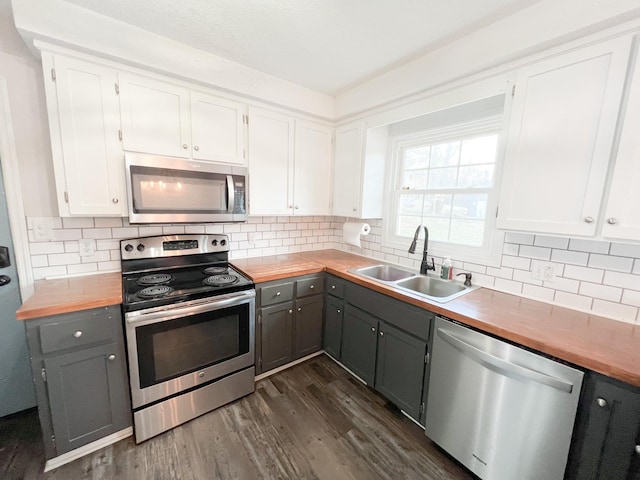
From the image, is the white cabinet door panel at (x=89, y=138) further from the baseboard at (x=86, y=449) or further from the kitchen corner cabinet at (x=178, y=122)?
the baseboard at (x=86, y=449)

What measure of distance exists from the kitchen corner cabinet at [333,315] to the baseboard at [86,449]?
151 centimetres

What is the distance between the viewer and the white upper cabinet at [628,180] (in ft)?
3.72

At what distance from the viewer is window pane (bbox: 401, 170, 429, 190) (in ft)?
7.83

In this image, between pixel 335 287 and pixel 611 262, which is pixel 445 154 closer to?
pixel 611 262

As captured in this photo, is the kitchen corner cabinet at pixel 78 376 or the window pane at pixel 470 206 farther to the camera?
the window pane at pixel 470 206

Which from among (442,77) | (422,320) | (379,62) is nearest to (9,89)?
(379,62)

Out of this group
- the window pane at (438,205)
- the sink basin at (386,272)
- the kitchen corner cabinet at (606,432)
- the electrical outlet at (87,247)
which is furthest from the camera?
the sink basin at (386,272)

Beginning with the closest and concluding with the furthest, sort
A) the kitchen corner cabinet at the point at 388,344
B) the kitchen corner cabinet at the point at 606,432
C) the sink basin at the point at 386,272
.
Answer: the kitchen corner cabinet at the point at 606,432 → the kitchen corner cabinet at the point at 388,344 → the sink basin at the point at 386,272

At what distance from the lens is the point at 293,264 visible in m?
2.39

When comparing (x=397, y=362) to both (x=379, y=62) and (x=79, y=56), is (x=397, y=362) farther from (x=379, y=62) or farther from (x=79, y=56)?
(x=79, y=56)

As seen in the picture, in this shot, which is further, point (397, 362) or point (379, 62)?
point (379, 62)

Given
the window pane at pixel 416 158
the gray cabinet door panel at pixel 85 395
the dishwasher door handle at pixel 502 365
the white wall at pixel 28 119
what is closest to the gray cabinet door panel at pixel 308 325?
the dishwasher door handle at pixel 502 365

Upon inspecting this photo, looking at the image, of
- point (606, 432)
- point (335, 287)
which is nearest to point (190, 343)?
point (335, 287)

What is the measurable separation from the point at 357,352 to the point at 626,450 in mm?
1436
